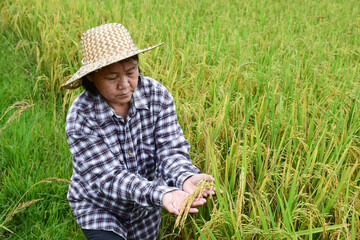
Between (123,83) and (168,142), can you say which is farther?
(168,142)

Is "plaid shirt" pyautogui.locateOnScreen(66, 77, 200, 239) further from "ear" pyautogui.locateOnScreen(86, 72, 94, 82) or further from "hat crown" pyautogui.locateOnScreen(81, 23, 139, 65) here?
"hat crown" pyautogui.locateOnScreen(81, 23, 139, 65)

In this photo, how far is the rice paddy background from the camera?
142 cm

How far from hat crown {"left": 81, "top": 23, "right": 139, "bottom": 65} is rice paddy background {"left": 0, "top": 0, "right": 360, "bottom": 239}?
0.34m

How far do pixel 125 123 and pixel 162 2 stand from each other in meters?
3.76

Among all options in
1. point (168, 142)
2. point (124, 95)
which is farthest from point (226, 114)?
point (124, 95)

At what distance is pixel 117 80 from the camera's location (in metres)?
1.43

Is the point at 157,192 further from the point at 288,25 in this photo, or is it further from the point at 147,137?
the point at 288,25

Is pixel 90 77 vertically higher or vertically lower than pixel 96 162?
higher

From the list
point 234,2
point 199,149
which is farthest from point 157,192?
point 234,2

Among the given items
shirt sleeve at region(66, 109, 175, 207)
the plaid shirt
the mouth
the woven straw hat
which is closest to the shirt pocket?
the plaid shirt

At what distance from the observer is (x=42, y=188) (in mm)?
1922

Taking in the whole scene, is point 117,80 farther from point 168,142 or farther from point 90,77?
point 168,142

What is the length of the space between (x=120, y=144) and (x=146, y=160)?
16 centimetres

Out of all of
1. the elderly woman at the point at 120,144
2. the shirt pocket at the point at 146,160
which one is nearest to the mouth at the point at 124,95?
the elderly woman at the point at 120,144
